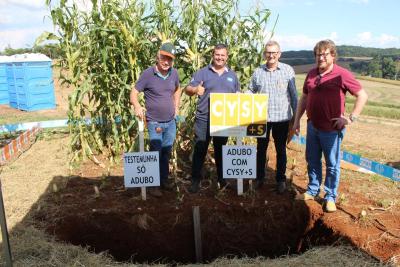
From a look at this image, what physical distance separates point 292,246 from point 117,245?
80.7 inches

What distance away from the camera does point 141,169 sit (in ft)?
14.1

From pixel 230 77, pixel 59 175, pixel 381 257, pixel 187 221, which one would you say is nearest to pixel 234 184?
pixel 187 221

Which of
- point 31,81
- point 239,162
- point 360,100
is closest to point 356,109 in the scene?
point 360,100

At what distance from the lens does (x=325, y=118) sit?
388 centimetres

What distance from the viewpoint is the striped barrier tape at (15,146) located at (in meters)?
6.64

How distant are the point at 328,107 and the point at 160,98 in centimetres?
187

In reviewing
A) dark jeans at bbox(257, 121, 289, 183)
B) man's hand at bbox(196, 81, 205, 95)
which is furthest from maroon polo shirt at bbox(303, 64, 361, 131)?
man's hand at bbox(196, 81, 205, 95)

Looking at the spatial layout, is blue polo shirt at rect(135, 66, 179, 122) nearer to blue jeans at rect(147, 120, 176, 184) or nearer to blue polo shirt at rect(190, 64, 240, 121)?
blue jeans at rect(147, 120, 176, 184)

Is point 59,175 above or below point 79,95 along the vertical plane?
below

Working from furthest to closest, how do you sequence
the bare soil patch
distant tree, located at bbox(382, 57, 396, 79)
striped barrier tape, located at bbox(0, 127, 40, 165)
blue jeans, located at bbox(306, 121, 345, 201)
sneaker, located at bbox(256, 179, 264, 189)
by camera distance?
1. distant tree, located at bbox(382, 57, 396, 79)
2. striped barrier tape, located at bbox(0, 127, 40, 165)
3. sneaker, located at bbox(256, 179, 264, 189)
4. the bare soil patch
5. blue jeans, located at bbox(306, 121, 345, 201)

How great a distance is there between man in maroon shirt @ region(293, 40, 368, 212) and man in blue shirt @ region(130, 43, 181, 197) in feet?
4.97

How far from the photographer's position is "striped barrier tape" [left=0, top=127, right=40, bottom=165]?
664cm

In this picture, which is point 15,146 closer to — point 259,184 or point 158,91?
point 158,91

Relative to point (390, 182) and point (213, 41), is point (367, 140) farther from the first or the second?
point (213, 41)
